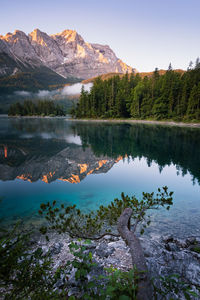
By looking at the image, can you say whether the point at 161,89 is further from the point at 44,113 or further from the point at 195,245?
the point at 44,113

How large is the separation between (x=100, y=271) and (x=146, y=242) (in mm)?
2421

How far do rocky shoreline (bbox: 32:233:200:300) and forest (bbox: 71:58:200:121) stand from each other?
67.7 meters

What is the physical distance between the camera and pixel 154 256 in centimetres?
478

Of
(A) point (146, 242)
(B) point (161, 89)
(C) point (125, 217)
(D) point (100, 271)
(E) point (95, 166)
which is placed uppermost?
(B) point (161, 89)

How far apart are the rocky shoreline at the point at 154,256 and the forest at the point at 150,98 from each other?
67.7 meters

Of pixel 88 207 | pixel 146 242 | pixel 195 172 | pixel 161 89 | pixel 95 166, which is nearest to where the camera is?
pixel 146 242

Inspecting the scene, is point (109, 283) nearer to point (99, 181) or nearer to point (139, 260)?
point (139, 260)

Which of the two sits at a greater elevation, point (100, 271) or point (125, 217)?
point (125, 217)

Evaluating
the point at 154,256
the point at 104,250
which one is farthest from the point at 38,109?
the point at 154,256

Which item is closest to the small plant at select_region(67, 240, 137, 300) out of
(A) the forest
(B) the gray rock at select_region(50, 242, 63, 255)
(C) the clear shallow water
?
(B) the gray rock at select_region(50, 242, 63, 255)

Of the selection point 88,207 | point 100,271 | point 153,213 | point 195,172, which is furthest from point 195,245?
point 195,172

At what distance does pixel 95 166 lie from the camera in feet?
57.7

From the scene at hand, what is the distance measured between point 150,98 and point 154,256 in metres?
89.6

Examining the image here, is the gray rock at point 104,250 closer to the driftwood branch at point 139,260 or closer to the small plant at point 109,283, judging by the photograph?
the driftwood branch at point 139,260
